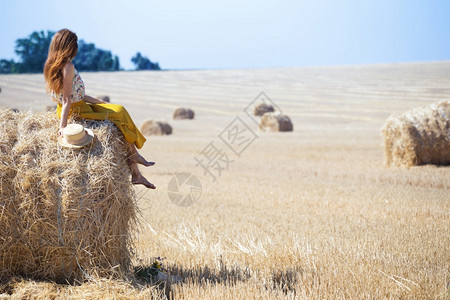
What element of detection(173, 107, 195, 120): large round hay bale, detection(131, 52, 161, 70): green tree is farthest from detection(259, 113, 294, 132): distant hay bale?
detection(131, 52, 161, 70): green tree

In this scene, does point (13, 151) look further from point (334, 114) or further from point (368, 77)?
point (368, 77)

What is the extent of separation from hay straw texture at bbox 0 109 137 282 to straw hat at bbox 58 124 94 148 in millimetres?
72

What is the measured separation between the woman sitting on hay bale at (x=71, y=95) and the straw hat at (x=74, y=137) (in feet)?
0.37

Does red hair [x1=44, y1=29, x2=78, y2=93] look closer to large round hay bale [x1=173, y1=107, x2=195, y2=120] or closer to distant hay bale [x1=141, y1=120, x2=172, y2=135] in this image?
distant hay bale [x1=141, y1=120, x2=172, y2=135]

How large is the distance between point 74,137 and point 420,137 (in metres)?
8.64

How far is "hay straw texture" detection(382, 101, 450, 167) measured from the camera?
10312 mm

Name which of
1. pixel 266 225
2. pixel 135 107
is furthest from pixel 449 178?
pixel 135 107

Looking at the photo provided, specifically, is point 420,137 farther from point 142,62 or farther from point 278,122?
point 142,62

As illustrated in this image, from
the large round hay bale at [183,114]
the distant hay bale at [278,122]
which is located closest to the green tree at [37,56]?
the large round hay bale at [183,114]

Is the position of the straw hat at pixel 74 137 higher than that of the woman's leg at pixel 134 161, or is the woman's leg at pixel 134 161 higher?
the straw hat at pixel 74 137

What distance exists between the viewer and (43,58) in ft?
206

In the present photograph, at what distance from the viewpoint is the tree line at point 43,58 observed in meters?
61.0

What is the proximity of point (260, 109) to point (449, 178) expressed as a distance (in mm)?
19037

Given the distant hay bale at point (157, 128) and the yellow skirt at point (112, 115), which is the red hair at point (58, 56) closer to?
the yellow skirt at point (112, 115)
